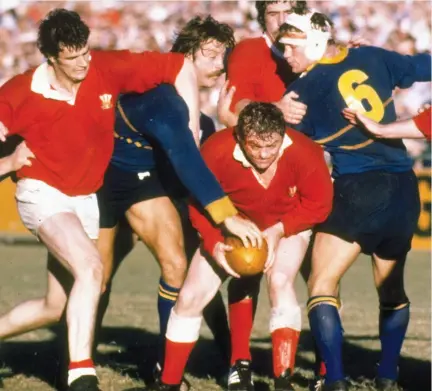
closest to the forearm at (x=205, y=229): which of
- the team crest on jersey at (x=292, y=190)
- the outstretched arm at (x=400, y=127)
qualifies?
the team crest on jersey at (x=292, y=190)

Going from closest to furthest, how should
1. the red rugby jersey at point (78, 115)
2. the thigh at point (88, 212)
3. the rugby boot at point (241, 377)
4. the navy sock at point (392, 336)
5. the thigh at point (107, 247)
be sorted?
the red rugby jersey at point (78, 115) → the thigh at point (88, 212) → the rugby boot at point (241, 377) → the navy sock at point (392, 336) → the thigh at point (107, 247)

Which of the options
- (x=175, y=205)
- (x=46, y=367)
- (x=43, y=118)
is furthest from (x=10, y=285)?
(x=43, y=118)

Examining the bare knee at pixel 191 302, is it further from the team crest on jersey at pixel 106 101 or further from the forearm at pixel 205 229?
the team crest on jersey at pixel 106 101

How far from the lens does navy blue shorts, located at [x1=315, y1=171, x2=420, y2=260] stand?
7215 millimetres

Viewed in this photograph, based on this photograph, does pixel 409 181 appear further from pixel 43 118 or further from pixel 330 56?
pixel 43 118

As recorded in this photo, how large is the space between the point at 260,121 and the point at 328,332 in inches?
52.9

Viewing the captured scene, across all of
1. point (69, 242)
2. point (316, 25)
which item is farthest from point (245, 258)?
point (316, 25)

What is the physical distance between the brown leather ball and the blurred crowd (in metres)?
10.7

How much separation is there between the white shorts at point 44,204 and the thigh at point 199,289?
0.71 metres

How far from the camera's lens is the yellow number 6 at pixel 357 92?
23.6 feet

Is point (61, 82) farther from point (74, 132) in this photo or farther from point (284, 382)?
point (284, 382)

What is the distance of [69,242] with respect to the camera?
6750 mm

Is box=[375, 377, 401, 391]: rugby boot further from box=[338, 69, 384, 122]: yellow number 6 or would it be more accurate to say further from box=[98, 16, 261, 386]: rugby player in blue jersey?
box=[338, 69, 384, 122]: yellow number 6

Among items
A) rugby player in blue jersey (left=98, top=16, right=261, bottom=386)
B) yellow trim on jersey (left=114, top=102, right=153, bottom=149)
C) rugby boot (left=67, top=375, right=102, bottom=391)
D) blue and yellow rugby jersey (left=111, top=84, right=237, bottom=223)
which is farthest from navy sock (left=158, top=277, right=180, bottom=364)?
rugby boot (left=67, top=375, right=102, bottom=391)
